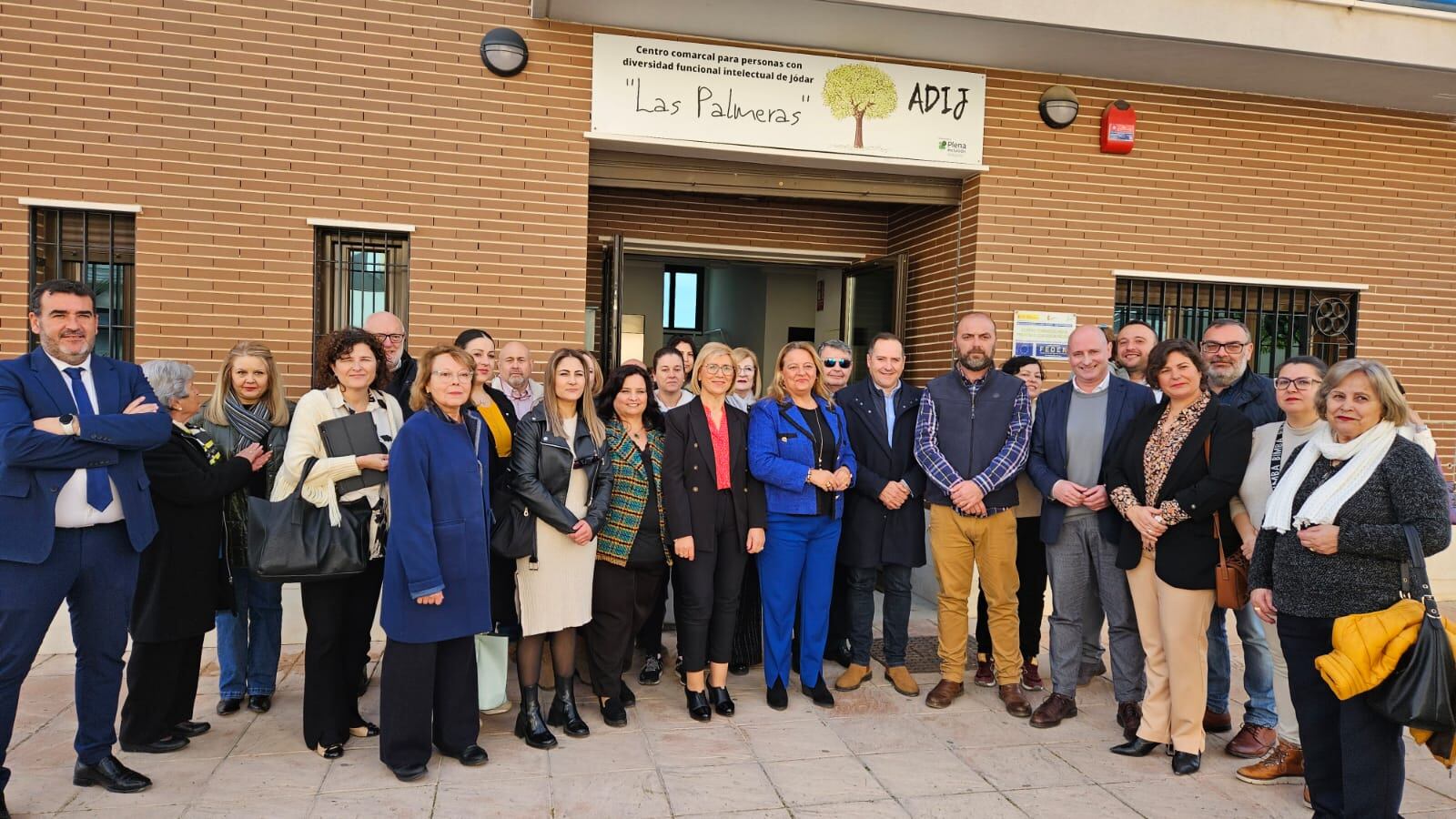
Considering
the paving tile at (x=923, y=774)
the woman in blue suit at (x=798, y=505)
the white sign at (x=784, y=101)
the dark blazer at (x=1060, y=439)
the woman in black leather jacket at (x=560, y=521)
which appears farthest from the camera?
the white sign at (x=784, y=101)

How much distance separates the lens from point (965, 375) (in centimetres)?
472

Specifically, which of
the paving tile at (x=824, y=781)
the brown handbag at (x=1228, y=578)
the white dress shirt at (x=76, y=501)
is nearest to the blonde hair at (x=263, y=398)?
the white dress shirt at (x=76, y=501)

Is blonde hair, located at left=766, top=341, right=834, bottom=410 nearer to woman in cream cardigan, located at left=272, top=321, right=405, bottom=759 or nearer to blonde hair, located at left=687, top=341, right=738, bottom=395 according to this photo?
blonde hair, located at left=687, top=341, right=738, bottom=395

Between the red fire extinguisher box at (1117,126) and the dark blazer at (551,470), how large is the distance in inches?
199

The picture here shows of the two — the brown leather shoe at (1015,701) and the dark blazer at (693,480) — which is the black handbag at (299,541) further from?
the brown leather shoe at (1015,701)

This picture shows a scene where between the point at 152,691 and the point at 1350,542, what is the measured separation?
492 cm

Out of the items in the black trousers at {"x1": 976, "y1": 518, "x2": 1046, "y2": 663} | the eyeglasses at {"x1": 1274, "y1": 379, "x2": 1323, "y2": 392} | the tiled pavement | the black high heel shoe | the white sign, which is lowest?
the tiled pavement

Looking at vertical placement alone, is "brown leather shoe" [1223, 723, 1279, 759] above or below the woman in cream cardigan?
below

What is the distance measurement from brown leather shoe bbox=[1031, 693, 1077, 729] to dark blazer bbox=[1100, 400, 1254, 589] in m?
0.98

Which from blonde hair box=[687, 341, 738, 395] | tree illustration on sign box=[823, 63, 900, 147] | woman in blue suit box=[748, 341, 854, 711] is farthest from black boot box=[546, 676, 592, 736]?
tree illustration on sign box=[823, 63, 900, 147]

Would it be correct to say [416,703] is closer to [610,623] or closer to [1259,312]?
[610,623]

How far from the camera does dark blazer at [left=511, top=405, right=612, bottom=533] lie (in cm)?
406

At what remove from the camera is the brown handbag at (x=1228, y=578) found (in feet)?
12.7

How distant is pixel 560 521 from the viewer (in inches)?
160
